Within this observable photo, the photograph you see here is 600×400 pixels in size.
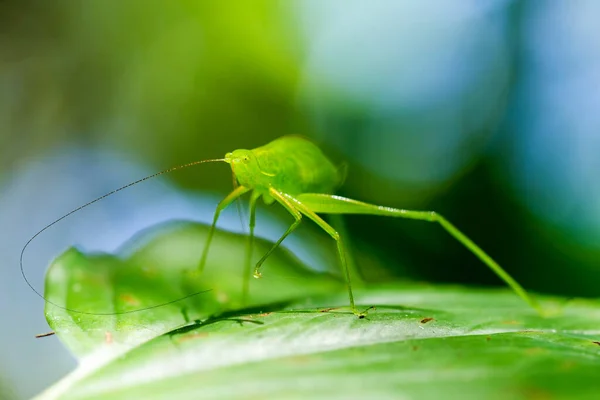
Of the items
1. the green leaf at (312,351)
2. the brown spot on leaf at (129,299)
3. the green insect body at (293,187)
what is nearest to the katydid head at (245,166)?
the green insect body at (293,187)

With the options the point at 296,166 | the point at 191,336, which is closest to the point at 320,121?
→ the point at 296,166

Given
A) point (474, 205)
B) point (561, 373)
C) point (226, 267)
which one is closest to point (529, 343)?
point (561, 373)

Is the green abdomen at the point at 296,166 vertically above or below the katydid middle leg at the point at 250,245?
above

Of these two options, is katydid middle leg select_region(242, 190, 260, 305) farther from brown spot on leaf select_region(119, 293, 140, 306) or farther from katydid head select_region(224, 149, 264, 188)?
brown spot on leaf select_region(119, 293, 140, 306)

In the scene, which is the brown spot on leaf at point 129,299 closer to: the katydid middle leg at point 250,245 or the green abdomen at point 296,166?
the katydid middle leg at point 250,245

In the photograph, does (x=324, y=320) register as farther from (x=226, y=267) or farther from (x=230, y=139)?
(x=230, y=139)

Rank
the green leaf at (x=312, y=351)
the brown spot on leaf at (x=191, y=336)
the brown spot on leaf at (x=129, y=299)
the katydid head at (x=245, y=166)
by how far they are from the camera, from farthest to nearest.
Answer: the katydid head at (x=245, y=166), the brown spot on leaf at (x=129, y=299), the brown spot on leaf at (x=191, y=336), the green leaf at (x=312, y=351)

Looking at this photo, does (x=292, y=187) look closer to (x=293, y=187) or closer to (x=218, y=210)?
(x=293, y=187)
